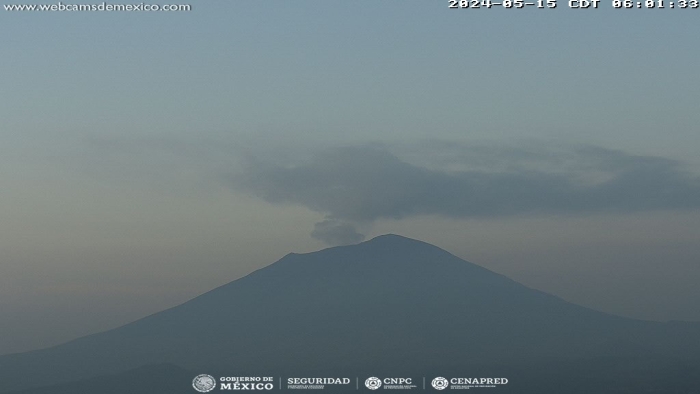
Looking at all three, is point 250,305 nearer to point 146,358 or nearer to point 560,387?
point 146,358

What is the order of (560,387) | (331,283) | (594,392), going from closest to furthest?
(560,387) < (594,392) < (331,283)

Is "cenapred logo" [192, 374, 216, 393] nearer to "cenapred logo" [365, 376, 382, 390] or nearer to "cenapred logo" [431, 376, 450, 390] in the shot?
"cenapred logo" [365, 376, 382, 390]

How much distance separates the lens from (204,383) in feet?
187

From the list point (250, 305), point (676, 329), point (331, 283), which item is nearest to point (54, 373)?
point (250, 305)

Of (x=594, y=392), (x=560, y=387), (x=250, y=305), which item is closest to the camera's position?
(x=560, y=387)

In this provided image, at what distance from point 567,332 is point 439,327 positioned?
27.3 m

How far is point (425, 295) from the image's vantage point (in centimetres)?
18950

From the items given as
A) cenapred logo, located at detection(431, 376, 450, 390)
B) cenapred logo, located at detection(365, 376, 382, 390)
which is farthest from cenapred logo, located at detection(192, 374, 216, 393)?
cenapred logo, located at detection(431, 376, 450, 390)

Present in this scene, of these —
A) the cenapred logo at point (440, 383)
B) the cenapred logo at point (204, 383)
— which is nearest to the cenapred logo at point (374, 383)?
the cenapred logo at point (440, 383)

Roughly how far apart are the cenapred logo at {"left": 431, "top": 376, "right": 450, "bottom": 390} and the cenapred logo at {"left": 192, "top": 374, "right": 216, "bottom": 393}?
13214mm

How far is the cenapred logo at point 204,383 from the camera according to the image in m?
56.6

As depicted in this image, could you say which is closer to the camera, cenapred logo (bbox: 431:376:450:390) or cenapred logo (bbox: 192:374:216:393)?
cenapred logo (bbox: 431:376:450:390)

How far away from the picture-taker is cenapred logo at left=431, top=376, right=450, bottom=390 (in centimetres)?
5634

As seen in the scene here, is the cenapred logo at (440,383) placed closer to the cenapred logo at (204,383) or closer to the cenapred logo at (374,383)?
the cenapred logo at (374,383)
